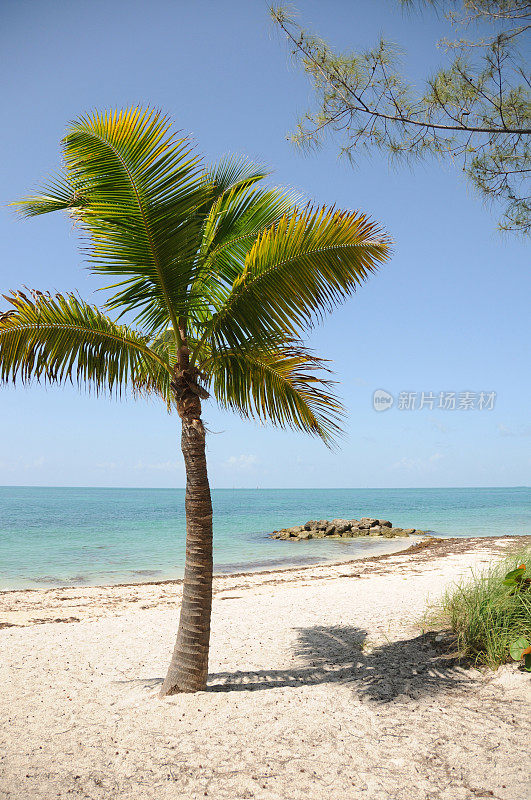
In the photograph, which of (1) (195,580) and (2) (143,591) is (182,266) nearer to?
(1) (195,580)

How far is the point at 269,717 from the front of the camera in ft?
13.8

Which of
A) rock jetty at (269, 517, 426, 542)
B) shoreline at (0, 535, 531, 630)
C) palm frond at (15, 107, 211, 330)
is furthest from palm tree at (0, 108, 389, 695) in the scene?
rock jetty at (269, 517, 426, 542)

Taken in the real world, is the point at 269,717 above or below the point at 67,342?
below

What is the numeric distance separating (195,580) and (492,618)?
2.99m

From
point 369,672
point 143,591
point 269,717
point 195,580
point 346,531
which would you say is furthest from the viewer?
point 346,531

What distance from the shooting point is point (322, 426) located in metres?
6.06

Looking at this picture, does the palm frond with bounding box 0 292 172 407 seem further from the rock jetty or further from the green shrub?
the rock jetty

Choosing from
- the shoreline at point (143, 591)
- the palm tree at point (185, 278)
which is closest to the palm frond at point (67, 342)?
the palm tree at point (185, 278)

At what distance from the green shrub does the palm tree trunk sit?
2659 millimetres

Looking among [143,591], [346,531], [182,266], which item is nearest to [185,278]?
[182,266]

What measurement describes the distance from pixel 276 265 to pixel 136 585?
36.8 ft

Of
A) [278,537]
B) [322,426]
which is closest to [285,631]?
[322,426]

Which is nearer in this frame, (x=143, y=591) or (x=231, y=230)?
(x=231, y=230)

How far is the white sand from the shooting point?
10.9 feet
